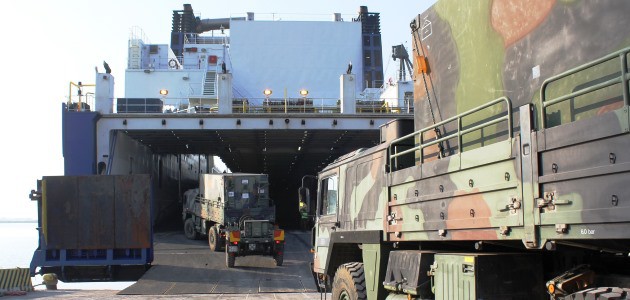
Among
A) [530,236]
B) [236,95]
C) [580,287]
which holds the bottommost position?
[580,287]

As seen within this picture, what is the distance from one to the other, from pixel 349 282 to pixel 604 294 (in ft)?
14.0

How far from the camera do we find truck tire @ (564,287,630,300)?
399cm

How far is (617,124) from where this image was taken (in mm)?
3641

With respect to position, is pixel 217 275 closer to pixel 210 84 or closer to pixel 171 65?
pixel 210 84

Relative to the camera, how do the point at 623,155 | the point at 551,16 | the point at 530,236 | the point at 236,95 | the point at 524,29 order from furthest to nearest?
1. the point at 236,95
2. the point at 524,29
3. the point at 551,16
4. the point at 530,236
5. the point at 623,155

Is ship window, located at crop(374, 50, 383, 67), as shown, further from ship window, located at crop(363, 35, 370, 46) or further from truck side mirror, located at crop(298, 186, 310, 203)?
truck side mirror, located at crop(298, 186, 310, 203)

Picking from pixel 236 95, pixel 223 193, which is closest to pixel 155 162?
pixel 236 95

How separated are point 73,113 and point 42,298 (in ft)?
39.4

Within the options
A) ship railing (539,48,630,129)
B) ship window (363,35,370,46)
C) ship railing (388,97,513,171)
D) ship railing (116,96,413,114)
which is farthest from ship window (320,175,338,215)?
ship window (363,35,370,46)

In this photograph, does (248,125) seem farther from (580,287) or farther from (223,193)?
(580,287)

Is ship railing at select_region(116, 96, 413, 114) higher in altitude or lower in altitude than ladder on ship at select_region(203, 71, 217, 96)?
lower

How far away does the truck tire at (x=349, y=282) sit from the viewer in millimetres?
7767

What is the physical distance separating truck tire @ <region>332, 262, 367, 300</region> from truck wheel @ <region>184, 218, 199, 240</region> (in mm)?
21278

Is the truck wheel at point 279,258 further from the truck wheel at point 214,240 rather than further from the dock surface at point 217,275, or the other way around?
the truck wheel at point 214,240
